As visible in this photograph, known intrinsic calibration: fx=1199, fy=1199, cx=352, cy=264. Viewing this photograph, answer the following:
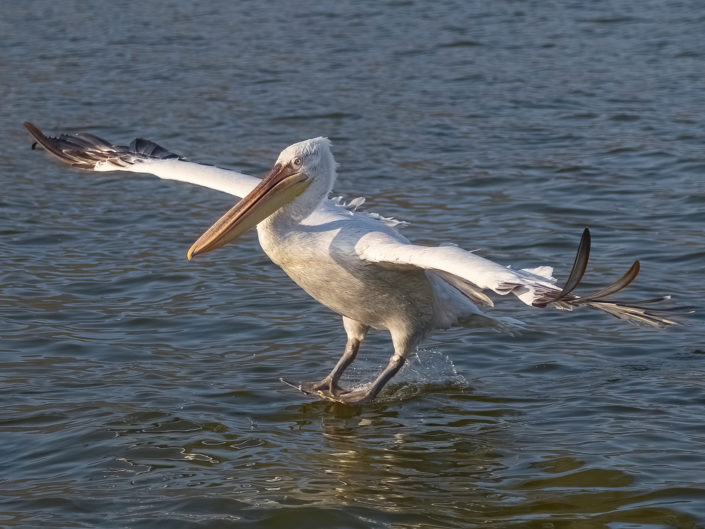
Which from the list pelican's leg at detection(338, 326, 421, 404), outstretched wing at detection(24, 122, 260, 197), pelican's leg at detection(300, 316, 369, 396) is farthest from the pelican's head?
pelican's leg at detection(338, 326, 421, 404)

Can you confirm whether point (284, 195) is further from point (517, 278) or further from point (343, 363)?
point (517, 278)

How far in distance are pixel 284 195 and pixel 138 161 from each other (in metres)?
1.37

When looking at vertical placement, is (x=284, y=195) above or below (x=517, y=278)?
above

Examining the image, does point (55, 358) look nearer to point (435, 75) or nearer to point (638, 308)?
point (638, 308)

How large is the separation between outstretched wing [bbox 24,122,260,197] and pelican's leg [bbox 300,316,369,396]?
98cm

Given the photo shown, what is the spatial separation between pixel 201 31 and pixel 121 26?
1.43m

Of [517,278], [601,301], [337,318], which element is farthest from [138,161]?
[601,301]

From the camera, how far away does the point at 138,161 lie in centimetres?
711

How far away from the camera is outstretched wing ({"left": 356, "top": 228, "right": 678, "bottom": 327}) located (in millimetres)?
4520

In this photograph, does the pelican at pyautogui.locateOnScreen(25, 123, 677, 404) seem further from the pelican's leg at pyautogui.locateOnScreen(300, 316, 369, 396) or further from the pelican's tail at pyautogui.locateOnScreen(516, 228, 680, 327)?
the pelican's tail at pyautogui.locateOnScreen(516, 228, 680, 327)

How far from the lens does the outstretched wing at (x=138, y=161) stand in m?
6.84

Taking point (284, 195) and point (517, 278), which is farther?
point (284, 195)

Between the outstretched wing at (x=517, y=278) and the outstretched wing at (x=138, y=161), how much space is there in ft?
4.38

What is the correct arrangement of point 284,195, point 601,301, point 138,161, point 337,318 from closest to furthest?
point 601,301 → point 284,195 → point 138,161 → point 337,318
